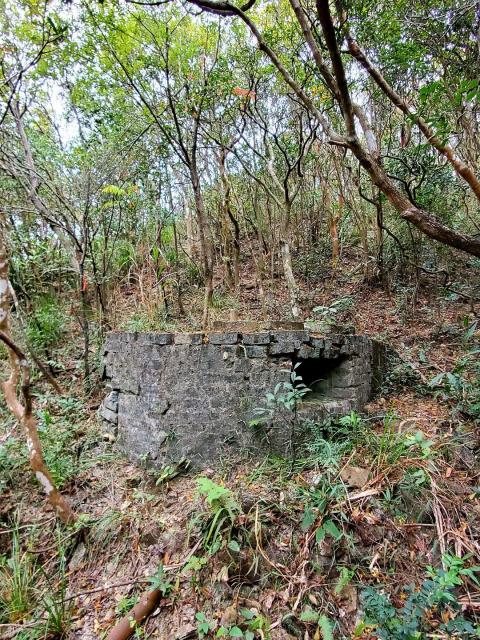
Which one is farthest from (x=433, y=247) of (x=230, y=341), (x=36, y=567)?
(x=36, y=567)

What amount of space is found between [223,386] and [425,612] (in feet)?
6.12

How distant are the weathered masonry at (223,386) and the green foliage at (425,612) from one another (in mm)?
1190

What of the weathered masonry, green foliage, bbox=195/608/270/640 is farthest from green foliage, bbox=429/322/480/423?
green foliage, bbox=195/608/270/640

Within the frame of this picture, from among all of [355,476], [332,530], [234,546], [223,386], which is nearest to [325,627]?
[332,530]

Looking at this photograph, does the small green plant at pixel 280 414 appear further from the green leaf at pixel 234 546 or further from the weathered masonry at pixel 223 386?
the green leaf at pixel 234 546

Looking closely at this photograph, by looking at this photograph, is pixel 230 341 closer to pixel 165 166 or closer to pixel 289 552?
pixel 289 552

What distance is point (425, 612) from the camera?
1.73 meters

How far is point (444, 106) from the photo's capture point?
4.45m

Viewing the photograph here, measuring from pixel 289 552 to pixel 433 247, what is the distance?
5213 millimetres

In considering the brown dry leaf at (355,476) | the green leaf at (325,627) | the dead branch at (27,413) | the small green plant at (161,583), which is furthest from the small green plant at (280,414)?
the dead branch at (27,413)

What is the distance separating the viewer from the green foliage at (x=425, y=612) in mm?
1600

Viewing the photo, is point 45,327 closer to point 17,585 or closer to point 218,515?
point 17,585

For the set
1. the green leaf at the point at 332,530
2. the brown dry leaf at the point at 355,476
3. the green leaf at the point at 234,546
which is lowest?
the green leaf at the point at 234,546

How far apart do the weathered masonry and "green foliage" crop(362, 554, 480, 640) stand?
1190 mm
